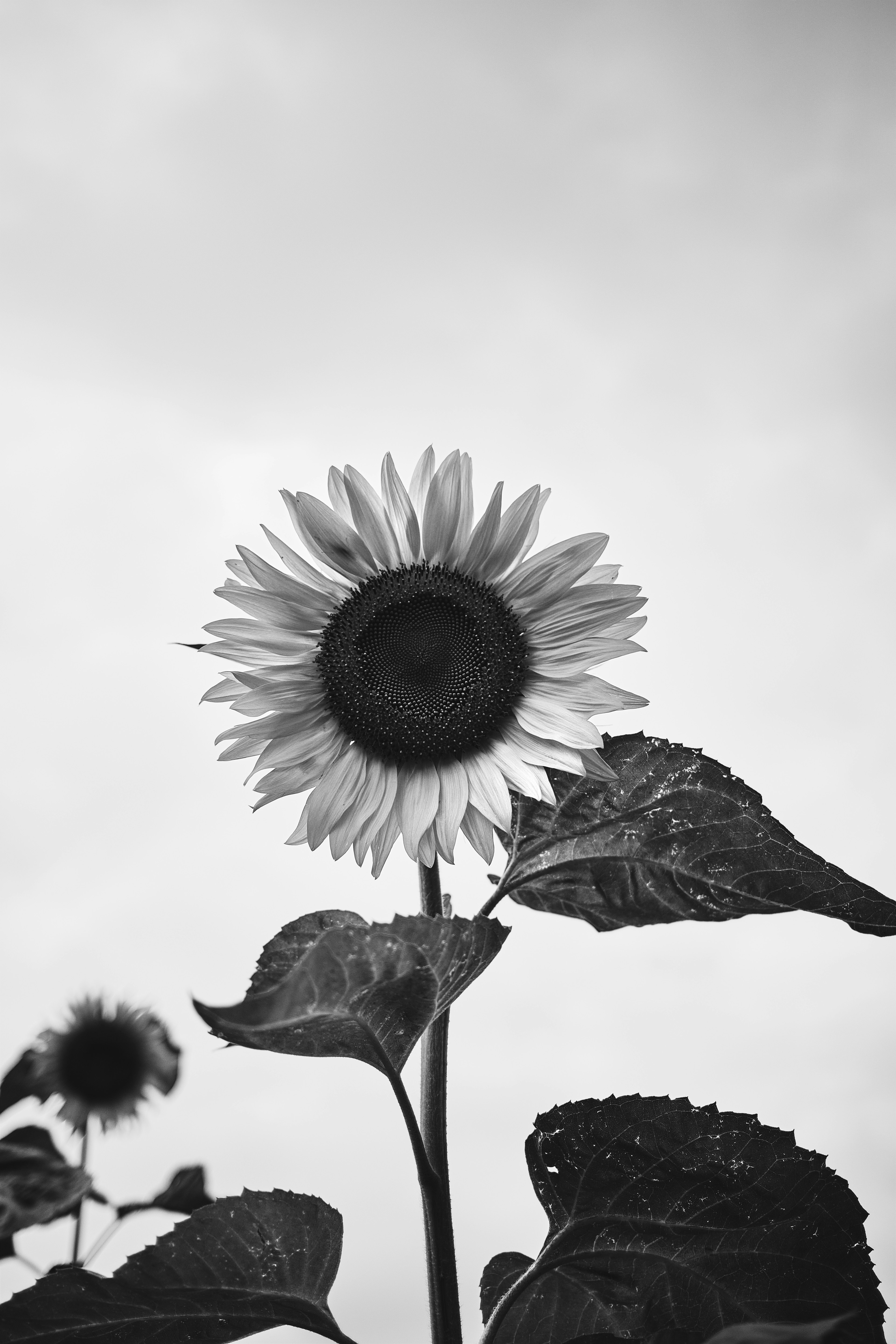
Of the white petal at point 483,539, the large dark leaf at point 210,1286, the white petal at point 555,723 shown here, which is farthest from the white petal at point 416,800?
the large dark leaf at point 210,1286

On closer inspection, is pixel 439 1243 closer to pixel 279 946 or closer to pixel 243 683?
pixel 279 946

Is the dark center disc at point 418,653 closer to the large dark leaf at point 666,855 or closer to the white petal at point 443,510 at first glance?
the white petal at point 443,510

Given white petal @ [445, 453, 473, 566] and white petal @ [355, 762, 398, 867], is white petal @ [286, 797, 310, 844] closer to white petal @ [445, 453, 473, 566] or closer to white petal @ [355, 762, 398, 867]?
white petal @ [355, 762, 398, 867]

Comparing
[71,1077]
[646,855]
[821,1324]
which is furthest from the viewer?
[646,855]

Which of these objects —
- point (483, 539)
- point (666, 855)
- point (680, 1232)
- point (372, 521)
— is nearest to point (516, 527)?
point (483, 539)

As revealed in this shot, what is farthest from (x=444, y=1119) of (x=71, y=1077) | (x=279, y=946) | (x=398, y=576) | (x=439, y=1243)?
(x=398, y=576)

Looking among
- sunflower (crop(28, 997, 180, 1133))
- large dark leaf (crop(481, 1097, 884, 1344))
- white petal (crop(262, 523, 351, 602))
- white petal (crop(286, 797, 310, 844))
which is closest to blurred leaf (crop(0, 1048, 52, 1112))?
sunflower (crop(28, 997, 180, 1133))

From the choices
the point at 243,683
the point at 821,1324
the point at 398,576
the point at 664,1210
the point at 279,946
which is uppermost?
the point at 398,576
